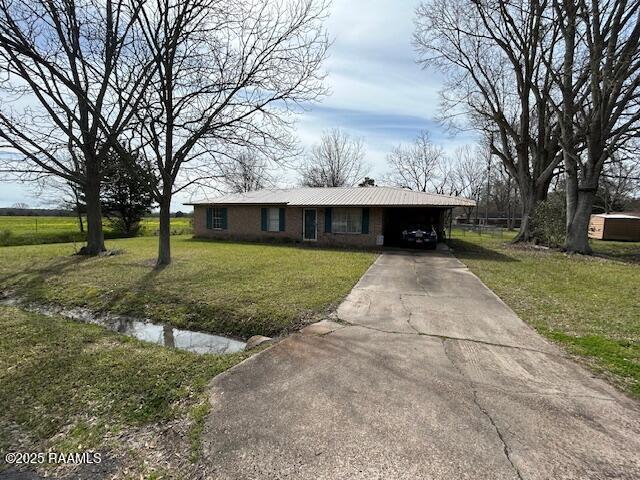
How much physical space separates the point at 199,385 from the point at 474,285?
671 centimetres

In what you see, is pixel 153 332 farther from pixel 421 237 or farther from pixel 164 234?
pixel 421 237

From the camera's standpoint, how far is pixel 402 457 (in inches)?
85.1

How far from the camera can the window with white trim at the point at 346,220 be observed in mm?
16033

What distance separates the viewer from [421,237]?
48.0ft

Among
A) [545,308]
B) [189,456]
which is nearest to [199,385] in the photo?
[189,456]

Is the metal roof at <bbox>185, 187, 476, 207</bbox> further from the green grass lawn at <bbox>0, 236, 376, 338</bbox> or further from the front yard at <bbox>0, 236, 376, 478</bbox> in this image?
the front yard at <bbox>0, 236, 376, 478</bbox>

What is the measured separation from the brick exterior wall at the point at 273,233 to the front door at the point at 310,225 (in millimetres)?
219

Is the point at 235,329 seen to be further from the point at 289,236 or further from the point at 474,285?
the point at 289,236

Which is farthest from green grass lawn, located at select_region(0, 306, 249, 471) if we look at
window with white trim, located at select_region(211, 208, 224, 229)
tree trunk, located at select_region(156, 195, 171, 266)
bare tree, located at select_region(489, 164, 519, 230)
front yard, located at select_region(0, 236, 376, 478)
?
bare tree, located at select_region(489, 164, 519, 230)

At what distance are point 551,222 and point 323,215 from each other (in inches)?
445

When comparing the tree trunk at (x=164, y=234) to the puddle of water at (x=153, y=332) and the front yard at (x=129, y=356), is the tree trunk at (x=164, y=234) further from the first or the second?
the puddle of water at (x=153, y=332)

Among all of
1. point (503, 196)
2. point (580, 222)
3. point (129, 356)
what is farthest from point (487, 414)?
point (503, 196)

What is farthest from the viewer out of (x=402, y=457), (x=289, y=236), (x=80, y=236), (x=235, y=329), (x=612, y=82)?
(x=80, y=236)

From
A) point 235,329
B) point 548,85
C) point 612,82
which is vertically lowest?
point 235,329
